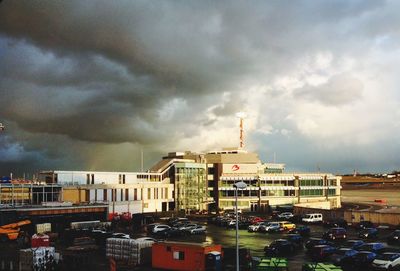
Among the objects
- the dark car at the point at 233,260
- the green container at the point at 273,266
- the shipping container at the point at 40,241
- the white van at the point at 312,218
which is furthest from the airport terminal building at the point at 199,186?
the green container at the point at 273,266

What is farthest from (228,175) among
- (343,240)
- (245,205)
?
(343,240)

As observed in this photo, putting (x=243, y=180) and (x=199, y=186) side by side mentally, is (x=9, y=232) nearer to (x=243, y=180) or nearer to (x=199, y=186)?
(x=199, y=186)

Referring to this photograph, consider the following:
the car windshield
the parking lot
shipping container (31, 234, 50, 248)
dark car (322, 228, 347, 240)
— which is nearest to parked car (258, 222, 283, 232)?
the parking lot

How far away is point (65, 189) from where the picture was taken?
325ft

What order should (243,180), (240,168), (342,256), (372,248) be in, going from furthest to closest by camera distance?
(240,168) → (243,180) → (372,248) → (342,256)

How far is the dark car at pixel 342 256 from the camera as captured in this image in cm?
4409

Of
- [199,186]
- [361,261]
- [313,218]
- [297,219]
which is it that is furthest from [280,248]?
[199,186]

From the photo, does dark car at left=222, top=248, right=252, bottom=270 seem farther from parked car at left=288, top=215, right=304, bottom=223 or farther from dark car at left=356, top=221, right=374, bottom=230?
parked car at left=288, top=215, right=304, bottom=223

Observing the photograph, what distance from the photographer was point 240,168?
131 m

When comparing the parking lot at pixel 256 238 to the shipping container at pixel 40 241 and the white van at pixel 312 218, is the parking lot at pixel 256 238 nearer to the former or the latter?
the white van at pixel 312 218

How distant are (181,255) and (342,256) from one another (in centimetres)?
1501

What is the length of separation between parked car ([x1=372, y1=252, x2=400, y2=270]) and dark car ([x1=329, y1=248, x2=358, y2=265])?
2321 mm

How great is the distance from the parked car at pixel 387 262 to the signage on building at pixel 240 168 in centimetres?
8709

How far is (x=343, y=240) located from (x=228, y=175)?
220 feet
